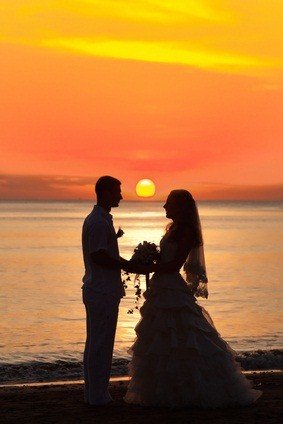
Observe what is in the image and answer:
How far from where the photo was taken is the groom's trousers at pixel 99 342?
33.0ft

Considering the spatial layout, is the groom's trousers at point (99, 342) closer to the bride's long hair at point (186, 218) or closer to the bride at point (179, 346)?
the bride at point (179, 346)

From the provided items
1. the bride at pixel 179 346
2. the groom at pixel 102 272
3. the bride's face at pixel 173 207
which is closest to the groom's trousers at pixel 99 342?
the groom at pixel 102 272

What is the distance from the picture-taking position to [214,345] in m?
10.3

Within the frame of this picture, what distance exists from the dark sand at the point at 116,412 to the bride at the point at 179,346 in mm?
187

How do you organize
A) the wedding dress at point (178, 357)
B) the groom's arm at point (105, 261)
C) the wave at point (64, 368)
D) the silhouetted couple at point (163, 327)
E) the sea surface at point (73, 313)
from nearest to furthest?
the groom's arm at point (105, 261), the silhouetted couple at point (163, 327), the wedding dress at point (178, 357), the wave at point (64, 368), the sea surface at point (73, 313)

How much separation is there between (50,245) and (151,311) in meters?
59.2

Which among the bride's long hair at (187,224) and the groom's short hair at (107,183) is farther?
the bride's long hair at (187,224)

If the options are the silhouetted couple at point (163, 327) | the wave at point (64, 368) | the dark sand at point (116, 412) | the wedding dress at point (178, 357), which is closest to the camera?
the dark sand at point (116, 412)

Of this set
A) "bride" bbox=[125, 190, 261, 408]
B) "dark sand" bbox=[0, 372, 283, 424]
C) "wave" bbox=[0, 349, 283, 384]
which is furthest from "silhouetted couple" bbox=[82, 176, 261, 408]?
"wave" bbox=[0, 349, 283, 384]

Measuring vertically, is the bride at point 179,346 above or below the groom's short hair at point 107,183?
below

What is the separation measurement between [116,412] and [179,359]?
96cm

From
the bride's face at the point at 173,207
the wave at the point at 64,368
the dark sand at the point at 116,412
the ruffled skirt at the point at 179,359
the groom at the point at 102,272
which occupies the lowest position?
the wave at the point at 64,368

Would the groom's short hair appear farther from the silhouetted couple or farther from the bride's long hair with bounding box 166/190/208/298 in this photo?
the bride's long hair with bounding box 166/190/208/298

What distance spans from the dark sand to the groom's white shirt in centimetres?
135
